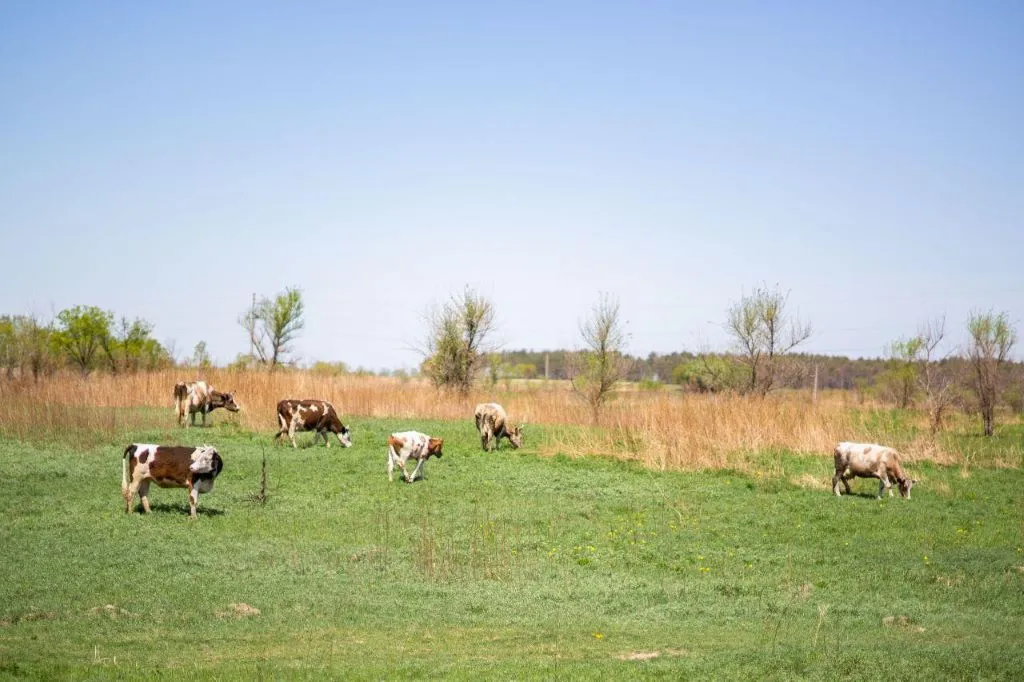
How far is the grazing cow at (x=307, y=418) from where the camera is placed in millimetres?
27781

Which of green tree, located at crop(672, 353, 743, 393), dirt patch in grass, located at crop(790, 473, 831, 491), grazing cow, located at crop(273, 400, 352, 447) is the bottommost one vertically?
dirt patch in grass, located at crop(790, 473, 831, 491)

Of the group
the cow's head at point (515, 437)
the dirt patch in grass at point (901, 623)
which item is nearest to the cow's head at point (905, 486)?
the dirt patch in grass at point (901, 623)

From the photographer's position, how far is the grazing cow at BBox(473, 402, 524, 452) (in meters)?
29.0

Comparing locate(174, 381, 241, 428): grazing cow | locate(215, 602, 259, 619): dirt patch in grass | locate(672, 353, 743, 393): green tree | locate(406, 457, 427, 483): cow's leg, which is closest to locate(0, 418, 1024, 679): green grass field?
locate(215, 602, 259, 619): dirt patch in grass

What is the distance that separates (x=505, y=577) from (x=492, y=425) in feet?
48.1

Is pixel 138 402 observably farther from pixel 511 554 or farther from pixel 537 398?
pixel 511 554

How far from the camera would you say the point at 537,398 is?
41.7 metres

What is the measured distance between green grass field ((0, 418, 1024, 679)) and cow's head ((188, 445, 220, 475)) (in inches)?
34.3

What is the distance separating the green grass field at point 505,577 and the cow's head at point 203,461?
2.86 feet

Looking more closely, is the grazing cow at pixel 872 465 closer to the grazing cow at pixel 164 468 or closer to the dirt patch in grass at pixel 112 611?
the grazing cow at pixel 164 468

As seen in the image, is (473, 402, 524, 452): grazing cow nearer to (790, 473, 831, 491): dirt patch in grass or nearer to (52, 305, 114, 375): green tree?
(790, 473, 831, 491): dirt patch in grass

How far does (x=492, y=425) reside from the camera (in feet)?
95.4

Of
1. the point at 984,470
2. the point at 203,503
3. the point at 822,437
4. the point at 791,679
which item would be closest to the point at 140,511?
the point at 203,503

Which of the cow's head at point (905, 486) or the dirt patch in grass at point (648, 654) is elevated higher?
the cow's head at point (905, 486)
